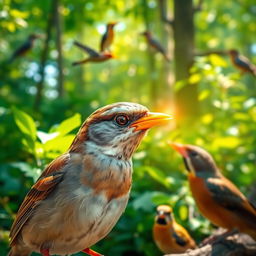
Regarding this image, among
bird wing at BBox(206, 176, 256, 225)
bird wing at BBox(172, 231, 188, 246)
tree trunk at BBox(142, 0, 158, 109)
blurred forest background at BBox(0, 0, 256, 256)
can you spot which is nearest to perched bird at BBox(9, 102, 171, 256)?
blurred forest background at BBox(0, 0, 256, 256)

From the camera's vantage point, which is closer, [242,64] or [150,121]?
[150,121]

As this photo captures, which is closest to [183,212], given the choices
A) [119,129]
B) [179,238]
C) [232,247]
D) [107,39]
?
[179,238]

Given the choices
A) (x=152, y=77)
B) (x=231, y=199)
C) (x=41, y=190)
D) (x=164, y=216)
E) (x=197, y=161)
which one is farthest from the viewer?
(x=152, y=77)

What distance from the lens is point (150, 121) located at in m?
2.76

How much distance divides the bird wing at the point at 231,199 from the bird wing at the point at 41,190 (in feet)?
6.71

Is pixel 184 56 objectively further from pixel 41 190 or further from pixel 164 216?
pixel 41 190

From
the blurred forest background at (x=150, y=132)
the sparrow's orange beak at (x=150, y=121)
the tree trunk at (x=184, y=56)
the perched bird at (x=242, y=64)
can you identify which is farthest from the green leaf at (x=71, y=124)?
the tree trunk at (x=184, y=56)

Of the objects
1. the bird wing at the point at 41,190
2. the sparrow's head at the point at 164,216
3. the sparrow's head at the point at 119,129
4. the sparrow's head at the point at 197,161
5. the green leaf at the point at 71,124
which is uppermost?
the sparrow's head at the point at 119,129

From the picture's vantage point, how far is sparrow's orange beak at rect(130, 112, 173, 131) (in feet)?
9.00

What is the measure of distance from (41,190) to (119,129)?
63 centimetres

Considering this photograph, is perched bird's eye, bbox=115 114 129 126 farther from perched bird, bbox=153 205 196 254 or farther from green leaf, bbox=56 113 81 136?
perched bird, bbox=153 205 196 254

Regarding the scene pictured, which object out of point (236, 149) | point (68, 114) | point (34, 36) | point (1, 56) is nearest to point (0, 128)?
point (68, 114)

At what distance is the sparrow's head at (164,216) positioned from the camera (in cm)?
416

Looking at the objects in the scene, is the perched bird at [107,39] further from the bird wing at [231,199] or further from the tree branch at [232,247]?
the tree branch at [232,247]
